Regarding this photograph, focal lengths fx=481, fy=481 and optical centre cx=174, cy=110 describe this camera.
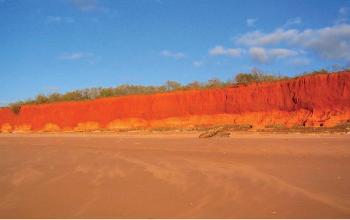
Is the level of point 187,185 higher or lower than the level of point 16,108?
lower

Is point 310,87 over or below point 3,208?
over

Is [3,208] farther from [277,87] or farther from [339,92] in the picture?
[277,87]

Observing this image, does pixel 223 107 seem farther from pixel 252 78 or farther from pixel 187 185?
pixel 187 185

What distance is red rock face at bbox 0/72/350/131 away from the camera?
22.5 meters

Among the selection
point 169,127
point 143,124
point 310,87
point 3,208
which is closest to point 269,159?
point 3,208

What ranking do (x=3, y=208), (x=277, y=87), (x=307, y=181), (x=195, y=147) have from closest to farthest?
Answer: (x=3, y=208) → (x=307, y=181) → (x=195, y=147) → (x=277, y=87)

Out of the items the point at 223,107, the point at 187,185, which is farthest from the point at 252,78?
the point at 187,185

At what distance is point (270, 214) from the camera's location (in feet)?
17.9

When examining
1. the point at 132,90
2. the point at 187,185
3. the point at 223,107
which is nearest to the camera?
the point at 187,185

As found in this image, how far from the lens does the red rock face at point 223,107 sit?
22531 millimetres

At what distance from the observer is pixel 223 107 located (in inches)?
1104

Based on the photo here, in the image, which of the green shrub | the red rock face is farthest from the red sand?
the green shrub

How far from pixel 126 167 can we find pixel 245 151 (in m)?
3.31

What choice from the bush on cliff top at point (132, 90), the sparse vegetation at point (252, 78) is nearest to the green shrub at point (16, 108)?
the bush on cliff top at point (132, 90)
